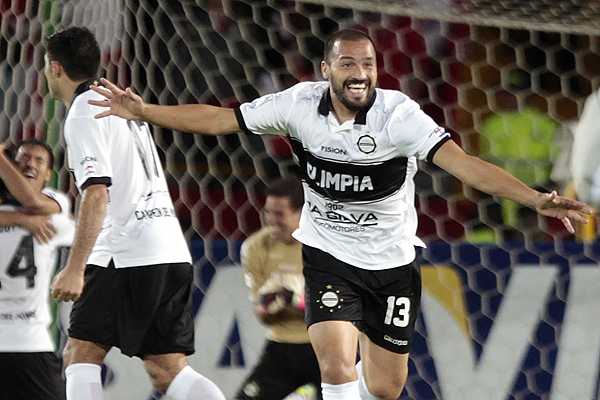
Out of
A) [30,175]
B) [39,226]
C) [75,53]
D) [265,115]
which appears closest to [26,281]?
[39,226]

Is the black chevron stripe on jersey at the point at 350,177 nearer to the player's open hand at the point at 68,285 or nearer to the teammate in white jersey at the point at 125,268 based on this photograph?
the teammate in white jersey at the point at 125,268

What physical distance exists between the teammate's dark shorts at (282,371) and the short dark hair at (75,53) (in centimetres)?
143

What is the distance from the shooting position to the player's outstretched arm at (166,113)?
4.71 metres

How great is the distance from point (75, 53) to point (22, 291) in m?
0.98

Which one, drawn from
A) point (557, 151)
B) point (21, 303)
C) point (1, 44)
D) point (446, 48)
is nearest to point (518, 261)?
point (557, 151)

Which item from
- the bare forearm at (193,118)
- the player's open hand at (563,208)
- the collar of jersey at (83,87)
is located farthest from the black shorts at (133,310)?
the player's open hand at (563,208)

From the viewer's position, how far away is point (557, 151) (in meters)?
7.31

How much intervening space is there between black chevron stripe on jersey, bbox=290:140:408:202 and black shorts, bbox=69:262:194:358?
0.81m

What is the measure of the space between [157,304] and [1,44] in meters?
2.77

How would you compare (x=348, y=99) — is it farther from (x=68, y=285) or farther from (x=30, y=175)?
(x=30, y=175)

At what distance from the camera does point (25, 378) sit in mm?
5516

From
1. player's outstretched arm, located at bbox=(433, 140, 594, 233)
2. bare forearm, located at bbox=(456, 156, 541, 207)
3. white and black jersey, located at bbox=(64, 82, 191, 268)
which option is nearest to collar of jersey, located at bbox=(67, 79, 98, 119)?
white and black jersey, located at bbox=(64, 82, 191, 268)

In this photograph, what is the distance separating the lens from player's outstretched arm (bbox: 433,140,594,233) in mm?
4262

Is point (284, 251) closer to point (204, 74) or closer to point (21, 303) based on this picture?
point (21, 303)
